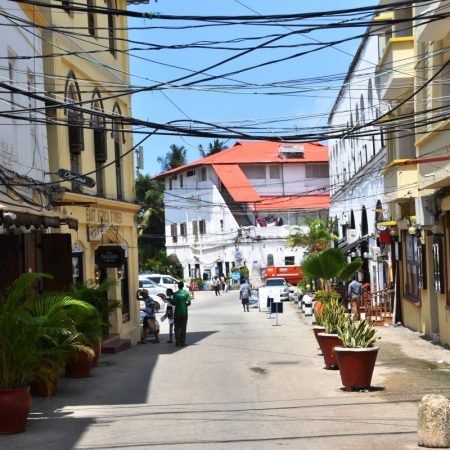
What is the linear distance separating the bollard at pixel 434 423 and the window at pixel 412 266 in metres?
14.5

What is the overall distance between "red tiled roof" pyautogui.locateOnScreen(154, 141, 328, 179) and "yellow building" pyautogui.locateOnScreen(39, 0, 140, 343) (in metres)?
45.6

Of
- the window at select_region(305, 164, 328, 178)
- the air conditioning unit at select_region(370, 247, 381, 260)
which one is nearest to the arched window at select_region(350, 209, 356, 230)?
the air conditioning unit at select_region(370, 247, 381, 260)

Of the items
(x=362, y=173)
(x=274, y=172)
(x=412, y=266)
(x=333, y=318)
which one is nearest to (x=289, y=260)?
(x=274, y=172)

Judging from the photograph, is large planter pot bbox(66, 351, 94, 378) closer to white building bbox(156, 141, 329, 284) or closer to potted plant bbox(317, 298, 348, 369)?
potted plant bbox(317, 298, 348, 369)

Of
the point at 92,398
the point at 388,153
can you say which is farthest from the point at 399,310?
the point at 92,398

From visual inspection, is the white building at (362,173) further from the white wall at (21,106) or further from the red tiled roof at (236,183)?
the red tiled roof at (236,183)

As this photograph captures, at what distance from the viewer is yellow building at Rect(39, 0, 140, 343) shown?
20016mm

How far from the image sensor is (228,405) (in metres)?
12.7

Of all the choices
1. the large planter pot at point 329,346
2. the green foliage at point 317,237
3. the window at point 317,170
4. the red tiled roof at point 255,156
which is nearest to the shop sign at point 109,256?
the large planter pot at point 329,346

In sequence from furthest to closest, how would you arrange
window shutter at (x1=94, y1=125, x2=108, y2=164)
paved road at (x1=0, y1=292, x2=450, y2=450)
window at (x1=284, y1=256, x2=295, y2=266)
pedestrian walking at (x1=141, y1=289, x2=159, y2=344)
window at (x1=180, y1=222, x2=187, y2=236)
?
window at (x1=180, y1=222, x2=187, y2=236) < window at (x1=284, y1=256, x2=295, y2=266) < pedestrian walking at (x1=141, y1=289, x2=159, y2=344) < window shutter at (x1=94, y1=125, x2=108, y2=164) < paved road at (x1=0, y1=292, x2=450, y2=450)

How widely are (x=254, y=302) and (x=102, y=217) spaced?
2507 cm

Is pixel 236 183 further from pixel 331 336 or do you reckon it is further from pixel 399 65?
pixel 331 336

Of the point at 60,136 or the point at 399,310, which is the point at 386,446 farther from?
the point at 399,310

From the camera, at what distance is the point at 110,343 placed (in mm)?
22578
